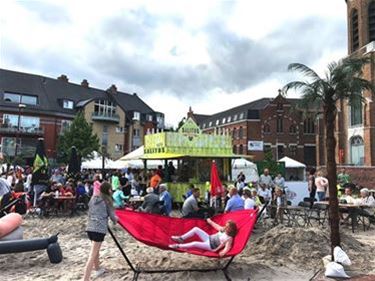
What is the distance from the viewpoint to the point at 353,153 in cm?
3631

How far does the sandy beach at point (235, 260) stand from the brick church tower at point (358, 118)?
26.5m

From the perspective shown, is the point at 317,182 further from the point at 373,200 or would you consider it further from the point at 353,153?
the point at 353,153

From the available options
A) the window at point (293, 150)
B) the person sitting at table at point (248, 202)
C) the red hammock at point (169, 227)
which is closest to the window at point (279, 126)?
the window at point (293, 150)

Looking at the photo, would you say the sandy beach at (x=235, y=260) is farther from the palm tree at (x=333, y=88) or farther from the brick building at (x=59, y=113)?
the brick building at (x=59, y=113)

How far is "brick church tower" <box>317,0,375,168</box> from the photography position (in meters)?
33.9

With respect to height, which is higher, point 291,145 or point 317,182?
point 291,145

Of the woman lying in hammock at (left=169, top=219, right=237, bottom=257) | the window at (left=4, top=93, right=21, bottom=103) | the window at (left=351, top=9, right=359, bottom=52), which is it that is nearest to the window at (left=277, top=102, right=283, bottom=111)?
the window at (left=351, top=9, right=359, bottom=52)

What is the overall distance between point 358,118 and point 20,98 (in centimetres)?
3455

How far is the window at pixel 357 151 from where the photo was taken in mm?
35156

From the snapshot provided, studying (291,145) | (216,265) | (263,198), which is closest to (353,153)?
(291,145)

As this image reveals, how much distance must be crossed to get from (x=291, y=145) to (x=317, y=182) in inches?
1622

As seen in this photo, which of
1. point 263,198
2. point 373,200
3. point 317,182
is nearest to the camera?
point 373,200

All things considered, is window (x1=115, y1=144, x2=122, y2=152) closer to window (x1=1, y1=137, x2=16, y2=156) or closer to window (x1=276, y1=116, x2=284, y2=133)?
window (x1=1, y1=137, x2=16, y2=156)

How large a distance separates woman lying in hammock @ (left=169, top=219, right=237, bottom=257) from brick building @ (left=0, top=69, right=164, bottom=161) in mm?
33514
